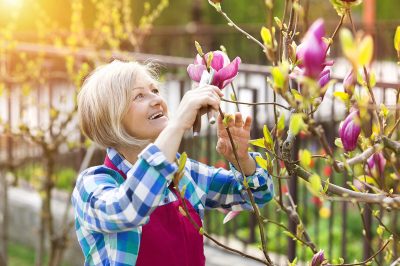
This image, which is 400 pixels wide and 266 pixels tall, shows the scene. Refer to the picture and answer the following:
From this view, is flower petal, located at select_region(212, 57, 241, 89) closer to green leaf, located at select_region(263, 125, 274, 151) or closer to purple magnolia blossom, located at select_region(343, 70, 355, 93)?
green leaf, located at select_region(263, 125, 274, 151)

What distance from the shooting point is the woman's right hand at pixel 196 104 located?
2010mm

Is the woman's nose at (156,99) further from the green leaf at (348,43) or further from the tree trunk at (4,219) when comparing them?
the tree trunk at (4,219)

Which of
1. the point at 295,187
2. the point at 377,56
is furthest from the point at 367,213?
the point at 377,56

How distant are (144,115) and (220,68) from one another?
41 centimetres

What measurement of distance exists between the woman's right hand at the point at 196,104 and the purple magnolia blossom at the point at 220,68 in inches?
1.7

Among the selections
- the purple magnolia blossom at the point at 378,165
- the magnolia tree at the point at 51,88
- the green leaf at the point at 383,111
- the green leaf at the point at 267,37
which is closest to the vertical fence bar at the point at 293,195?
the magnolia tree at the point at 51,88

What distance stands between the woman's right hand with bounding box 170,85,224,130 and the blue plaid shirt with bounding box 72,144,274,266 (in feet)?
0.32

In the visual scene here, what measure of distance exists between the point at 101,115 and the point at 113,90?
8cm

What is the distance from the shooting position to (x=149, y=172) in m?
2.09

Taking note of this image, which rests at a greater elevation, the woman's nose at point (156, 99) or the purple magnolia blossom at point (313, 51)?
the purple magnolia blossom at point (313, 51)

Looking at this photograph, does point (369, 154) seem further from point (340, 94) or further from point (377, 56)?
point (377, 56)

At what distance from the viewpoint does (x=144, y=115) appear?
2.42 meters

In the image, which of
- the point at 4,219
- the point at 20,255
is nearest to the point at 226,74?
the point at 4,219

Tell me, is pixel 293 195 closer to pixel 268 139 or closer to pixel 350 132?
pixel 268 139
